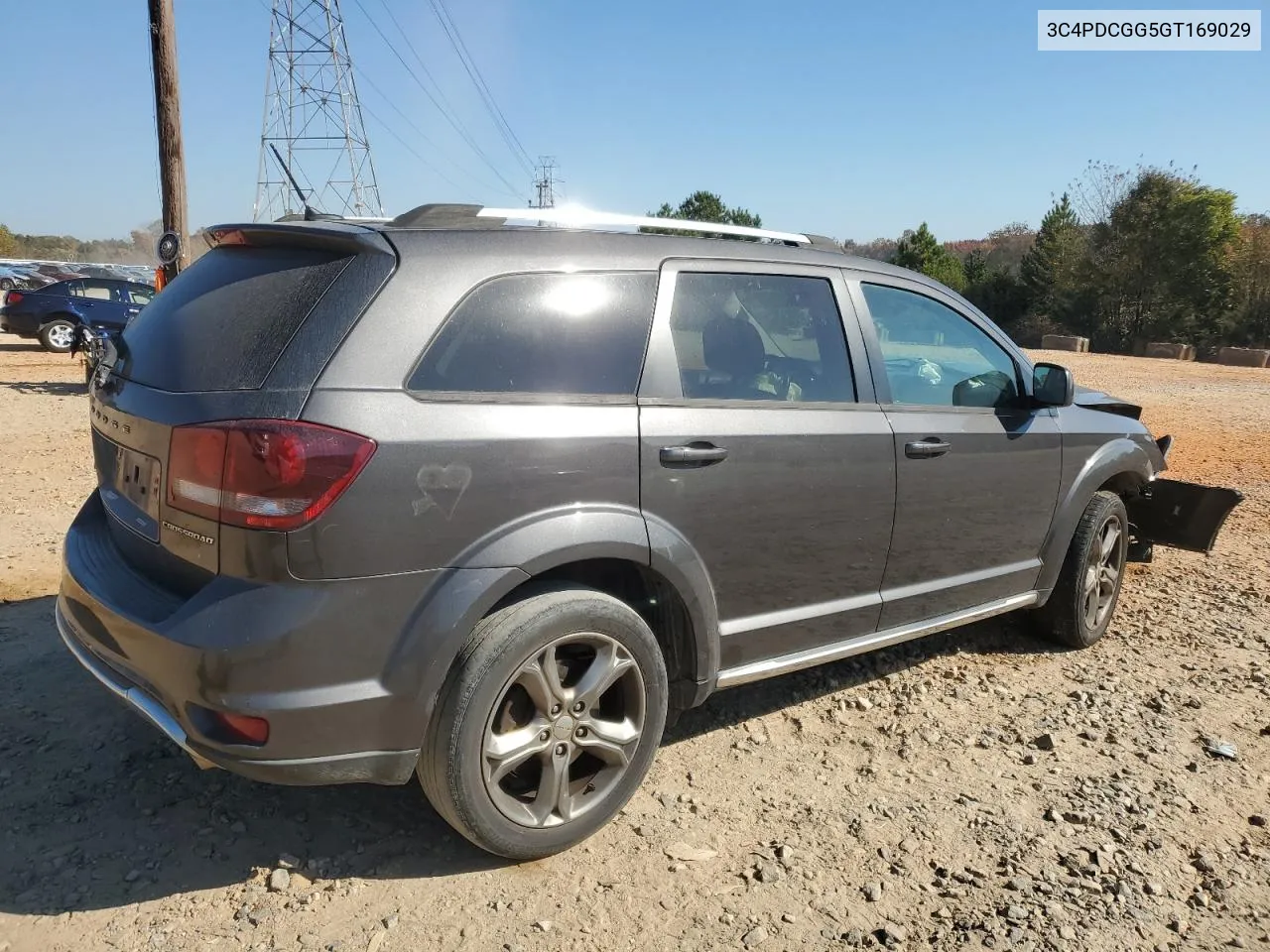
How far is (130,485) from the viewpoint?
2.70 m

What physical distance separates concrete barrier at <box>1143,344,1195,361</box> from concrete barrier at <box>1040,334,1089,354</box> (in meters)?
1.96

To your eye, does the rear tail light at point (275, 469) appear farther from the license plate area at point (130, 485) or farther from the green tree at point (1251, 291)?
the green tree at point (1251, 291)

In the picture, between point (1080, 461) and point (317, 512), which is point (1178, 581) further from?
point (317, 512)

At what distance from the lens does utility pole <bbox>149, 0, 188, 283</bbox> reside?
12148 mm

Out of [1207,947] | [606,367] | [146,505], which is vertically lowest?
[1207,947]

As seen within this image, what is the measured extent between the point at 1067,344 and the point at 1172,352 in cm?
343

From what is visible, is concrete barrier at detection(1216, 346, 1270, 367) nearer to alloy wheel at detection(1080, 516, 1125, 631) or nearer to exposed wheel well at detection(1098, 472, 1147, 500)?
exposed wheel well at detection(1098, 472, 1147, 500)

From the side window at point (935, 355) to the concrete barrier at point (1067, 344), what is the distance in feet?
99.9

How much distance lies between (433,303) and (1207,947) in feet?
9.01

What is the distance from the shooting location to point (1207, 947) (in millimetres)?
2549

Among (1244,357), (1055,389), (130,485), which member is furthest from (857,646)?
(1244,357)

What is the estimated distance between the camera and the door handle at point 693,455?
2.87m

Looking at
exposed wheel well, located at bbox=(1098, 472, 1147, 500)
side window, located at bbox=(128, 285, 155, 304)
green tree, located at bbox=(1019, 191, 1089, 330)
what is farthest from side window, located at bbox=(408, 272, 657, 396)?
green tree, located at bbox=(1019, 191, 1089, 330)

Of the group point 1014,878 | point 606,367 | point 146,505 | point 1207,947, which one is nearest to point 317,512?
point 146,505
